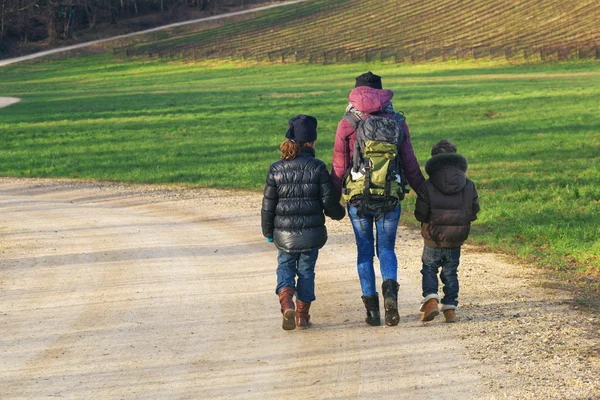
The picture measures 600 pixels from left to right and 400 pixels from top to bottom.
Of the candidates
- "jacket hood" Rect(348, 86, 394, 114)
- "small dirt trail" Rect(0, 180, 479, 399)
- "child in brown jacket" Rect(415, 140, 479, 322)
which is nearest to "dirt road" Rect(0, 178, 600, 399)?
"small dirt trail" Rect(0, 180, 479, 399)

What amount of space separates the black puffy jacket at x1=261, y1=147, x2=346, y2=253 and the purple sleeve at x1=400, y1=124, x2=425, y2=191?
69 centimetres

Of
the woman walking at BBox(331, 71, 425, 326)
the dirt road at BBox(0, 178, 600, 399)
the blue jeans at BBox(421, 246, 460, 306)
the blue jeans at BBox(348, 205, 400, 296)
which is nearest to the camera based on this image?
the dirt road at BBox(0, 178, 600, 399)

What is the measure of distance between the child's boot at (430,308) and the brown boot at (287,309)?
1202 mm

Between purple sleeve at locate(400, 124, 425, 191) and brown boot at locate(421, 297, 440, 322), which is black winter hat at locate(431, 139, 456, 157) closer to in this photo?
purple sleeve at locate(400, 124, 425, 191)

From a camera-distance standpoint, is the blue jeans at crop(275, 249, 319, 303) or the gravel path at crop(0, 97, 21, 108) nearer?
the blue jeans at crop(275, 249, 319, 303)

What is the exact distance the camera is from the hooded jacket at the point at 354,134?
338 inches

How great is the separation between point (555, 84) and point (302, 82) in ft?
51.4

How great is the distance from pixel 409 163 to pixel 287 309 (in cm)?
171

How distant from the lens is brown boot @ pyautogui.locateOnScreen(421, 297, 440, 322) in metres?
8.74

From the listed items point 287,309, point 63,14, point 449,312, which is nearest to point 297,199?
point 287,309

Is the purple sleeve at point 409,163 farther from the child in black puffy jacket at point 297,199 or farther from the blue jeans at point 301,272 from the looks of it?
the blue jeans at point 301,272

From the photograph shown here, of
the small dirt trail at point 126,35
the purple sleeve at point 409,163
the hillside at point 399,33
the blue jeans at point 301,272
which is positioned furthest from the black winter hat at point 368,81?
the small dirt trail at point 126,35

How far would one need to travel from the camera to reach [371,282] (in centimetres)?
880

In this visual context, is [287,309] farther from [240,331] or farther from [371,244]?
[371,244]
